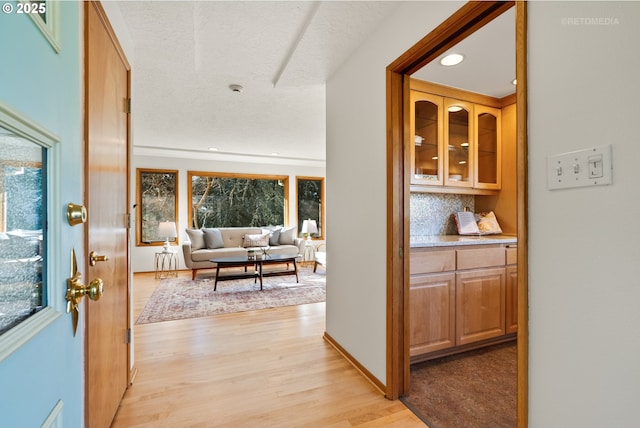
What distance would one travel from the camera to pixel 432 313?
2.11 metres

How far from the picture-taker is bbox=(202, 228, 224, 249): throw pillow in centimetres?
548

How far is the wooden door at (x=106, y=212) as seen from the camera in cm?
118

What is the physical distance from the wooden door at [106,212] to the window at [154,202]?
4.33 metres

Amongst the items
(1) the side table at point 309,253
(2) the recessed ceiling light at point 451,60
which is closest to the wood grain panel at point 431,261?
(2) the recessed ceiling light at point 451,60

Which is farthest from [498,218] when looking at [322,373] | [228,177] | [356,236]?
[228,177]

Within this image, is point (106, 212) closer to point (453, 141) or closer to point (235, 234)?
point (453, 141)

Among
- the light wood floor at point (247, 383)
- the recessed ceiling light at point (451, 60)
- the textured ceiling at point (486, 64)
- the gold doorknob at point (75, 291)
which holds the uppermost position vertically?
the textured ceiling at point (486, 64)

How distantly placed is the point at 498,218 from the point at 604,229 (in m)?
2.40

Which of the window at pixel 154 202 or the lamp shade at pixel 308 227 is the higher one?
the window at pixel 154 202

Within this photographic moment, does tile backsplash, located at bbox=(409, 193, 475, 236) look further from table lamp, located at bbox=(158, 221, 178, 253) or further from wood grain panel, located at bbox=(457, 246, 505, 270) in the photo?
table lamp, located at bbox=(158, 221, 178, 253)

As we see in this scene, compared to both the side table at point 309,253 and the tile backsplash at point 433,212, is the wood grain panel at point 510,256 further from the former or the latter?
the side table at point 309,253

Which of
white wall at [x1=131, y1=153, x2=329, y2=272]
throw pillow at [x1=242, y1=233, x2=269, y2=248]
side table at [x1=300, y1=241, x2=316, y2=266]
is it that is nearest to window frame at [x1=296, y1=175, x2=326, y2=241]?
side table at [x1=300, y1=241, x2=316, y2=266]

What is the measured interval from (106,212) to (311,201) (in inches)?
227
